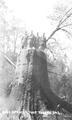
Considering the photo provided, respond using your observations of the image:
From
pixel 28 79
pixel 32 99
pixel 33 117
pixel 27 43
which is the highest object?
pixel 27 43

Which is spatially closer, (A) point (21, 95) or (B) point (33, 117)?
(B) point (33, 117)

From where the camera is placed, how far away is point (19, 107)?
227 inches

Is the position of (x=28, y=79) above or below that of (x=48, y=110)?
above

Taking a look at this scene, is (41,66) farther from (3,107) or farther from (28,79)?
(3,107)

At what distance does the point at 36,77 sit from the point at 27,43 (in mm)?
1250

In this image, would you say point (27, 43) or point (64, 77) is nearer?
point (27, 43)

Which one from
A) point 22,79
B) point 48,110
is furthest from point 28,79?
point 48,110

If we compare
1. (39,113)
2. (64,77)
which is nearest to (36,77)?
(39,113)

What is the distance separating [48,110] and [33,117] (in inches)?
24.5

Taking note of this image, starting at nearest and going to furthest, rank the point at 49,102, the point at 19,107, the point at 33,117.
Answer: the point at 33,117
the point at 19,107
the point at 49,102

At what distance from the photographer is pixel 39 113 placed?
5594mm

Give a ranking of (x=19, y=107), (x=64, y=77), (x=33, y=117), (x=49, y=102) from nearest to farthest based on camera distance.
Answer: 1. (x=33, y=117)
2. (x=19, y=107)
3. (x=49, y=102)
4. (x=64, y=77)

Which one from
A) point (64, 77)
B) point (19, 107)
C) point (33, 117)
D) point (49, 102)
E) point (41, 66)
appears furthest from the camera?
point (64, 77)

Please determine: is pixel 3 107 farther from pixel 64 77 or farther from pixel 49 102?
pixel 64 77
